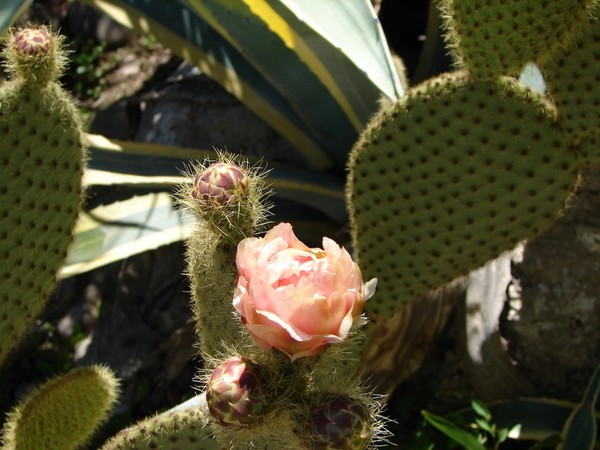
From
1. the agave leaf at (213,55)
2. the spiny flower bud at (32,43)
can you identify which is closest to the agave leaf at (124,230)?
the agave leaf at (213,55)

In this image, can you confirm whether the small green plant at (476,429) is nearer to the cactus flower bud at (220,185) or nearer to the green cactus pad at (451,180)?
the green cactus pad at (451,180)

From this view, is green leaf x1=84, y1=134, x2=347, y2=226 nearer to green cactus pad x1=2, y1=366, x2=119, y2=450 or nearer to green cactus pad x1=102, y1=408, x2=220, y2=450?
green cactus pad x1=2, y1=366, x2=119, y2=450

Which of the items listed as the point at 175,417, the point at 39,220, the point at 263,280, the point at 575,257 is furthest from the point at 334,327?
the point at 575,257

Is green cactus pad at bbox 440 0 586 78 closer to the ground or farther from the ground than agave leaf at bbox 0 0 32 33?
closer to the ground

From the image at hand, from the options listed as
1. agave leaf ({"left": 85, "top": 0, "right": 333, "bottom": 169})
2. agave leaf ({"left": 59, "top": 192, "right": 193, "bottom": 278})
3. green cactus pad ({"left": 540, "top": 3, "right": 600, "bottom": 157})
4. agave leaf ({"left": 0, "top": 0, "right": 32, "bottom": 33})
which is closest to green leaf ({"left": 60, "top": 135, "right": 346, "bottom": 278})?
agave leaf ({"left": 59, "top": 192, "right": 193, "bottom": 278})

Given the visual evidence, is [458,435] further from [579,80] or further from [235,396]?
[235,396]

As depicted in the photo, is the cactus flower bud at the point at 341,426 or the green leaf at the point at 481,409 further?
the green leaf at the point at 481,409
